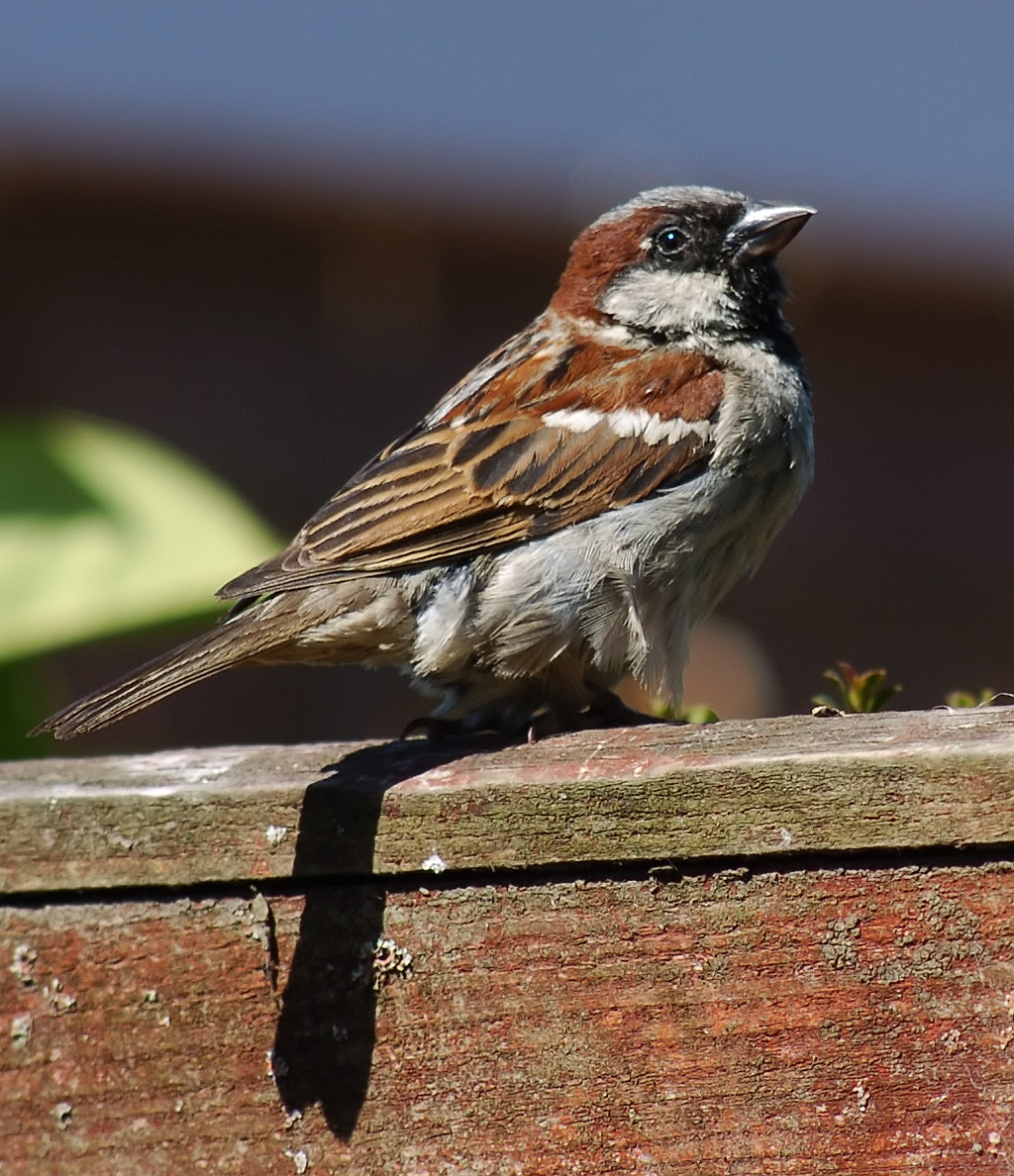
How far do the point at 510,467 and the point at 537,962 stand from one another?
0.92 m

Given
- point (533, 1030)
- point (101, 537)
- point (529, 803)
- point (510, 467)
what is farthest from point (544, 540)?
point (533, 1030)

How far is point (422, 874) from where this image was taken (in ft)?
4.69

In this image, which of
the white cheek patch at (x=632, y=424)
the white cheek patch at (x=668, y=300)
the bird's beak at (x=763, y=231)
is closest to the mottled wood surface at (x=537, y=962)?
the white cheek patch at (x=632, y=424)

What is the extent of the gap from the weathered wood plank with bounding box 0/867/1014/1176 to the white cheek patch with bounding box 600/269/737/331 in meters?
1.38

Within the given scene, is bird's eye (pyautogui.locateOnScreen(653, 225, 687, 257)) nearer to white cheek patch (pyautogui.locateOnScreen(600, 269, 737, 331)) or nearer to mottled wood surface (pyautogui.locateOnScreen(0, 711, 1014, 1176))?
white cheek patch (pyautogui.locateOnScreen(600, 269, 737, 331))

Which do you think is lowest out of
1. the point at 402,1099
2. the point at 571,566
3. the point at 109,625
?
the point at 402,1099

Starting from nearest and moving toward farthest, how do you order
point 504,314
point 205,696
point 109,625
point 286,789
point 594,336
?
point 286,789 → point 109,625 → point 594,336 → point 205,696 → point 504,314

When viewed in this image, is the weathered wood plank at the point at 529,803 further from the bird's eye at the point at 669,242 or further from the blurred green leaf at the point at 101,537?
the bird's eye at the point at 669,242

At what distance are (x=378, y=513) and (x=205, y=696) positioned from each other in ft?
6.98

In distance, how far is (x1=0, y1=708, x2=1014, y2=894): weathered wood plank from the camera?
51.2 inches

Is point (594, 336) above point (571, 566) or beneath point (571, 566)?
above

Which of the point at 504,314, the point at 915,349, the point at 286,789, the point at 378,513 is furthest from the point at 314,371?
the point at 286,789

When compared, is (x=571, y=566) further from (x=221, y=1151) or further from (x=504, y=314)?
(x=504, y=314)

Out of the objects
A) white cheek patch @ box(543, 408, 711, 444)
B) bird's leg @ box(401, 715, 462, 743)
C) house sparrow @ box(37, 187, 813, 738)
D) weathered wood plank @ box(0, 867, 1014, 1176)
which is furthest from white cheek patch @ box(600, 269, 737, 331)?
weathered wood plank @ box(0, 867, 1014, 1176)
